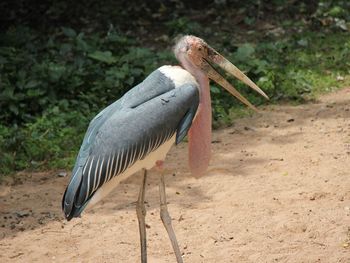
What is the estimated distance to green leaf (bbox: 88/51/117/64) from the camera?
787 cm

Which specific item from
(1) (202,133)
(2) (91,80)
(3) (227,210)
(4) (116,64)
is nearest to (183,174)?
(3) (227,210)

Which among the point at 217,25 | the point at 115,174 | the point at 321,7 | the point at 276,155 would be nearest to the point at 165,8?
the point at 217,25

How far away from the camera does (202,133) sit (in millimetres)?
4457

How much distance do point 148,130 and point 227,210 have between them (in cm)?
124

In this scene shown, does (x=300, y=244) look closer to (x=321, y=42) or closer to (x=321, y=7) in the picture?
(x=321, y=42)

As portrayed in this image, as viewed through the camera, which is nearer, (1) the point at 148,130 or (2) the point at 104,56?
(1) the point at 148,130

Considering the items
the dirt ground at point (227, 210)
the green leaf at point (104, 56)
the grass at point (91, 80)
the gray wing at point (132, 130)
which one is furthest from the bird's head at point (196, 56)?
the green leaf at point (104, 56)

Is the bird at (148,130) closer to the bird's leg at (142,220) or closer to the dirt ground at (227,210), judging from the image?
the bird's leg at (142,220)

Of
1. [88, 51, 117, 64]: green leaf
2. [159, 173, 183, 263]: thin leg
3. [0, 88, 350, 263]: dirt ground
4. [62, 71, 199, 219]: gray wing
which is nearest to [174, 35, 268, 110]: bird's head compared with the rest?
[62, 71, 199, 219]: gray wing

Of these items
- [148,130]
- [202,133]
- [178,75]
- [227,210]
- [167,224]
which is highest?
[178,75]

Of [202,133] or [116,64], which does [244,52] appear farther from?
[202,133]

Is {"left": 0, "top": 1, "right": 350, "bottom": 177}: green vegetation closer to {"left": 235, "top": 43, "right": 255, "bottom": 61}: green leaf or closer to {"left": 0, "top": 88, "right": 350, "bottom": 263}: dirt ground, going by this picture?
{"left": 235, "top": 43, "right": 255, "bottom": 61}: green leaf

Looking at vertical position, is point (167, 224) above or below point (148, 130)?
below

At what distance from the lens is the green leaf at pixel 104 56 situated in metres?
7.87
